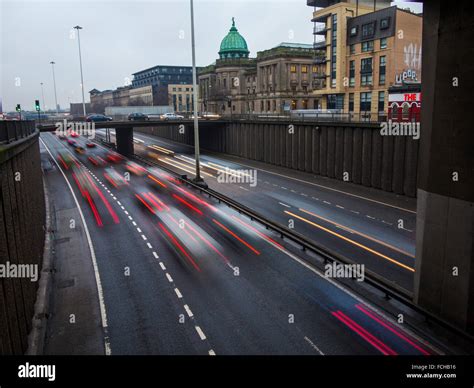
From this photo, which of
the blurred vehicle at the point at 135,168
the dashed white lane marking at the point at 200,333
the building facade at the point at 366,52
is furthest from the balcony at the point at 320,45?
the dashed white lane marking at the point at 200,333

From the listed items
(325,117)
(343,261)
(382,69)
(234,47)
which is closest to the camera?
(343,261)

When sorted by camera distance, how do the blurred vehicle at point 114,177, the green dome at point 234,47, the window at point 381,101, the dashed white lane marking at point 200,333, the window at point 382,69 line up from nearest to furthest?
the dashed white lane marking at point 200,333 → the blurred vehicle at point 114,177 → the window at point 382,69 → the window at point 381,101 → the green dome at point 234,47

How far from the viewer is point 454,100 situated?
12164 millimetres

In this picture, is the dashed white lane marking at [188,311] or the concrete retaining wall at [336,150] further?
the concrete retaining wall at [336,150]

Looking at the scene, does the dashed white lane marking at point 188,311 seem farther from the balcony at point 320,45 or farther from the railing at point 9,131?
the balcony at point 320,45

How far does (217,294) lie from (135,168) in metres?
39.0

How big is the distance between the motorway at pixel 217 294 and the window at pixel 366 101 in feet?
131

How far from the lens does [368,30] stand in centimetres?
5972

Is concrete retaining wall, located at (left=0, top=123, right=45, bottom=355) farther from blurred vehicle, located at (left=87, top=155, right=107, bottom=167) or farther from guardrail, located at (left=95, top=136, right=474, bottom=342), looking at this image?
blurred vehicle, located at (left=87, top=155, right=107, bottom=167)

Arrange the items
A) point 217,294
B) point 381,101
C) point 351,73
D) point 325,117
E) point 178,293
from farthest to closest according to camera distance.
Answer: point 351,73 → point 381,101 → point 325,117 → point 178,293 → point 217,294

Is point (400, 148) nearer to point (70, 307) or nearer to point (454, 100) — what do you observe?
point (454, 100)

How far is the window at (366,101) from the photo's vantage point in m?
61.5

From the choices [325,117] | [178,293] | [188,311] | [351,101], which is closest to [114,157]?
[325,117]

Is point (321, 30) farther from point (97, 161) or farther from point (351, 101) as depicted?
point (97, 161)
